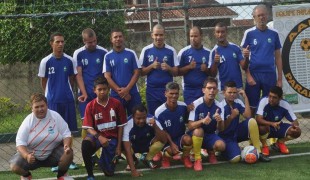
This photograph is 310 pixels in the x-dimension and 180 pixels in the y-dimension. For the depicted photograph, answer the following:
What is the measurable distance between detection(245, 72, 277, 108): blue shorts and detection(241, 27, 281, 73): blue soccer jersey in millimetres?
70

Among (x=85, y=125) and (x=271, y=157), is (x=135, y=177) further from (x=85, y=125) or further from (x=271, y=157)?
(x=271, y=157)

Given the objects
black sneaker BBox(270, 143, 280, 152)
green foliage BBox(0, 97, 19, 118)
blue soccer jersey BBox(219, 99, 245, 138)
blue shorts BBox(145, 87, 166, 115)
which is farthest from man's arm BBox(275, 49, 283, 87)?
green foliage BBox(0, 97, 19, 118)

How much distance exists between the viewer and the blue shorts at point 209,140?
7262 millimetres

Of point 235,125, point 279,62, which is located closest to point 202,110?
point 235,125

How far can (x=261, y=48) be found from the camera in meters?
7.87

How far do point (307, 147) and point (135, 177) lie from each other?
250cm

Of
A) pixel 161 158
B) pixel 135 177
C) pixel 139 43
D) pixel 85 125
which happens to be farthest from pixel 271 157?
pixel 139 43

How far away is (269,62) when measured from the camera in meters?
7.84

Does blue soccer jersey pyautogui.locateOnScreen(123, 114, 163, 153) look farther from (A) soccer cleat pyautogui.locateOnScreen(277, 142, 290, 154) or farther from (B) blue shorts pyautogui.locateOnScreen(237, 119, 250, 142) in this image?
(A) soccer cleat pyautogui.locateOnScreen(277, 142, 290, 154)

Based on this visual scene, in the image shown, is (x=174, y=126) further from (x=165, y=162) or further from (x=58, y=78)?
(x=58, y=78)

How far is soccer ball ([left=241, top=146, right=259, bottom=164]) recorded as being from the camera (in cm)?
721

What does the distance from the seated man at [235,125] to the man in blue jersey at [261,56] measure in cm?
37

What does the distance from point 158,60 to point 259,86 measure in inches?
54.4

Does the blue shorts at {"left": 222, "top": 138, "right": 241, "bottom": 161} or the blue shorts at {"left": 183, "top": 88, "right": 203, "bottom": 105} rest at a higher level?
the blue shorts at {"left": 183, "top": 88, "right": 203, "bottom": 105}
